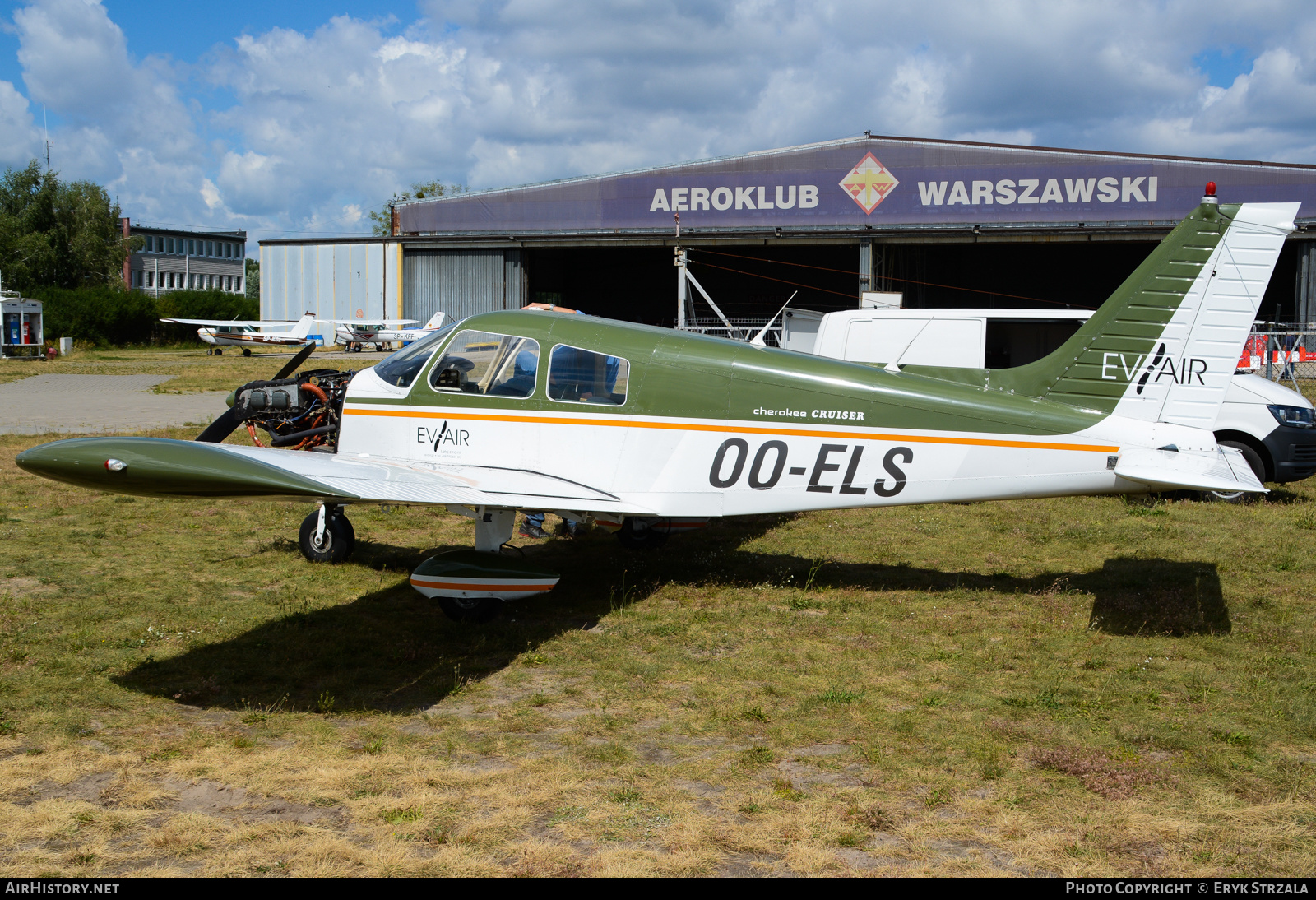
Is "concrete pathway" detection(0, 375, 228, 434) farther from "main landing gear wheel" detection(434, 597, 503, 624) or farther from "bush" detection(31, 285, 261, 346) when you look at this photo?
"bush" detection(31, 285, 261, 346)

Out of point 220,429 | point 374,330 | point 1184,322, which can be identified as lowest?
point 220,429

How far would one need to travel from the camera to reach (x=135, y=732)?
531cm

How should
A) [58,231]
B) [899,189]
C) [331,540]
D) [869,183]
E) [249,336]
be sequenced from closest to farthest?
[331,540] → [899,189] → [869,183] → [249,336] → [58,231]

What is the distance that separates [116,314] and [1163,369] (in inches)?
2572

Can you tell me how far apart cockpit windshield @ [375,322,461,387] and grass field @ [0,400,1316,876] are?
73.9 inches

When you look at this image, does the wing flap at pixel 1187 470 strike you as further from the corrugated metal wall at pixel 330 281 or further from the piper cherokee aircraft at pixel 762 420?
the corrugated metal wall at pixel 330 281

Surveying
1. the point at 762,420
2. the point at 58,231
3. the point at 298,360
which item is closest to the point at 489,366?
the point at 762,420

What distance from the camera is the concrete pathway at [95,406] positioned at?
61.5 feet

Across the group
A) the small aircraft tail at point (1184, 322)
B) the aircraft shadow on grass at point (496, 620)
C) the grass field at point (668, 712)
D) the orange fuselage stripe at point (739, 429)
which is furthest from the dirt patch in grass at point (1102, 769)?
the small aircraft tail at point (1184, 322)

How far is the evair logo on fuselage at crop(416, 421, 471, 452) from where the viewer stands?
7.90 m

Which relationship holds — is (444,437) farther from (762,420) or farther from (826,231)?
(826,231)

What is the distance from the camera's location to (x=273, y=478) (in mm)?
5359

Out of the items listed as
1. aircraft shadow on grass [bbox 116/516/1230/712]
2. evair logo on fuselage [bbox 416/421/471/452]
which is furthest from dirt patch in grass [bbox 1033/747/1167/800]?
evair logo on fuselage [bbox 416/421/471/452]

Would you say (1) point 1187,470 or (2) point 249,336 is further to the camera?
(2) point 249,336
